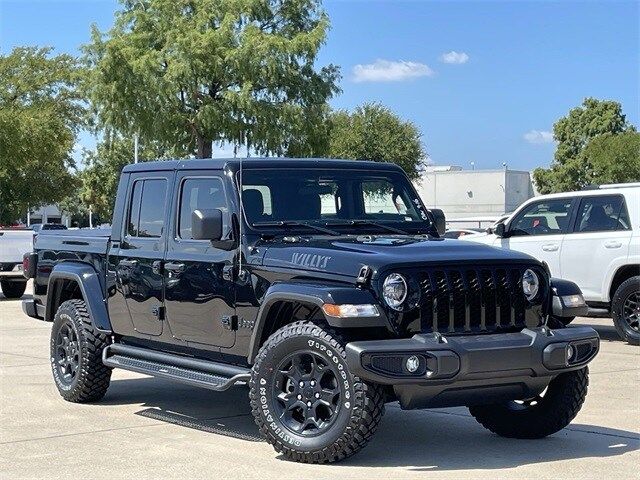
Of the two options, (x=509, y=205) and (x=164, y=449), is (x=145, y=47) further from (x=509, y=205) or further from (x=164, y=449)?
(x=509, y=205)

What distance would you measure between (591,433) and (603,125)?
8451cm

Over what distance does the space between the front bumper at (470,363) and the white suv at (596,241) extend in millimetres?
6528

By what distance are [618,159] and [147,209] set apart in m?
68.7

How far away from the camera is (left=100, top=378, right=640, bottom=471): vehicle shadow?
7.09m

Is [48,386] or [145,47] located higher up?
[145,47]

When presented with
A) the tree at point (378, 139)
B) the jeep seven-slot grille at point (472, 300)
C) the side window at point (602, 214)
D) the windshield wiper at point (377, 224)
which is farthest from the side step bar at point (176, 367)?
the tree at point (378, 139)

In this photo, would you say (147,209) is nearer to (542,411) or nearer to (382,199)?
(382,199)

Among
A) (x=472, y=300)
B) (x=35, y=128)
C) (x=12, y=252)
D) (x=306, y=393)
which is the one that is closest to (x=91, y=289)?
(x=306, y=393)

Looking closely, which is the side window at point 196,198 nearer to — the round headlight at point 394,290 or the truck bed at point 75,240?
the truck bed at point 75,240

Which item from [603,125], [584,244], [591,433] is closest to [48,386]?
[591,433]

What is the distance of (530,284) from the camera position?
24.0 feet

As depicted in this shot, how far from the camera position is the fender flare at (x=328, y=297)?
663 centimetres

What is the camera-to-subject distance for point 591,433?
7984 mm

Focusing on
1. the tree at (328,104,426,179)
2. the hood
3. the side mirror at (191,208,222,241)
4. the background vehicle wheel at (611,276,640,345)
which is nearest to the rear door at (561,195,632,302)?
the background vehicle wheel at (611,276,640,345)
